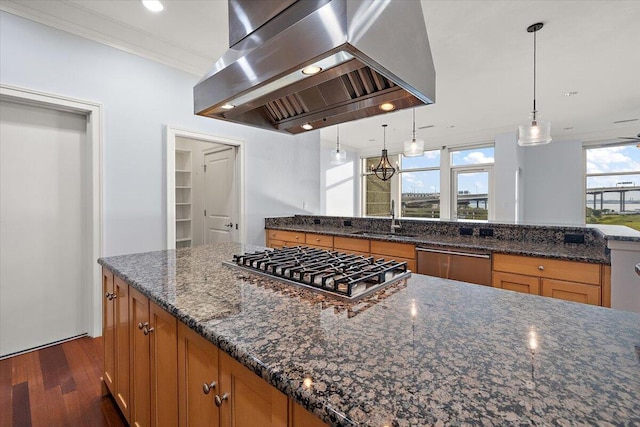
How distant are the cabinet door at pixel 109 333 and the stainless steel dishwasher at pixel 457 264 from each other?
2.21 m

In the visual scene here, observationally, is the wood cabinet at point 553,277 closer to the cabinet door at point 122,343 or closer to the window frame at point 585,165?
the cabinet door at point 122,343

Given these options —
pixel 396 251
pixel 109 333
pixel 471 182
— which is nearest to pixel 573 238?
pixel 396 251

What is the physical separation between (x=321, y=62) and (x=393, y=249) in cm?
210

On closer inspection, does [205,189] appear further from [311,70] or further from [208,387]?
[208,387]

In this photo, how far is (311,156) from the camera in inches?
193

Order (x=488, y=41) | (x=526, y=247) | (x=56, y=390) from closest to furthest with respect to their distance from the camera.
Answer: (x=56, y=390)
(x=526, y=247)
(x=488, y=41)

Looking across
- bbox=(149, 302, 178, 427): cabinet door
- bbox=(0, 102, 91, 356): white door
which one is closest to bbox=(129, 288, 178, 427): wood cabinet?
bbox=(149, 302, 178, 427): cabinet door

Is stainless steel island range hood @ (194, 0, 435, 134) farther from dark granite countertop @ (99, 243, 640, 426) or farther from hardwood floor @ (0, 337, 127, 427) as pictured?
hardwood floor @ (0, 337, 127, 427)

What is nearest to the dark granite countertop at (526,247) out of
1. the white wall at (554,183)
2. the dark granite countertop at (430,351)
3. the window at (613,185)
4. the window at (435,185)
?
the dark granite countertop at (430,351)

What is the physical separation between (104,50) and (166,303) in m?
2.74

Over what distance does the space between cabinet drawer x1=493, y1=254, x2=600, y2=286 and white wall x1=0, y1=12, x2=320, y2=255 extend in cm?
307

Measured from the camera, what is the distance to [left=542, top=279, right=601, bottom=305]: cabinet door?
189 cm

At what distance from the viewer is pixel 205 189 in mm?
4438

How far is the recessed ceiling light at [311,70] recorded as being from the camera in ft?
3.28
